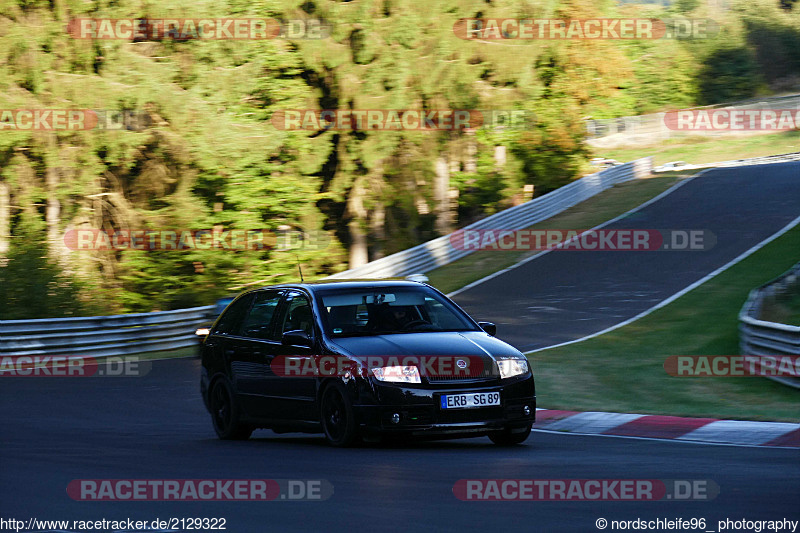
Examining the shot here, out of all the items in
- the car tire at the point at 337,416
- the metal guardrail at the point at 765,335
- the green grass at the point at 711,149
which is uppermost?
the car tire at the point at 337,416

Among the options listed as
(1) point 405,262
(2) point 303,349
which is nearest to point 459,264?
(1) point 405,262

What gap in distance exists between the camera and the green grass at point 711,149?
62.2m

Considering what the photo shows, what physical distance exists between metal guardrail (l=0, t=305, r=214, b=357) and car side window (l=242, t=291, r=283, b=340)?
1124cm

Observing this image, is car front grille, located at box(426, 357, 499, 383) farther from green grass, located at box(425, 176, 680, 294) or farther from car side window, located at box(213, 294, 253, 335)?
green grass, located at box(425, 176, 680, 294)

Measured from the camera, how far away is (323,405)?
34.4ft

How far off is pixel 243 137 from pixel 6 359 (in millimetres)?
14746

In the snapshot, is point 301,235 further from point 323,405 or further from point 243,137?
point 323,405

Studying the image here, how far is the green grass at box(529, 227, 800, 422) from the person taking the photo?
14.1 m

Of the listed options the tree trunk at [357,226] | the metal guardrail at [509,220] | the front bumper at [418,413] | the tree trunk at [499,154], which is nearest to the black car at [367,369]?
the front bumper at [418,413]

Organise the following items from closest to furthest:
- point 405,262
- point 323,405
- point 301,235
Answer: point 323,405, point 405,262, point 301,235

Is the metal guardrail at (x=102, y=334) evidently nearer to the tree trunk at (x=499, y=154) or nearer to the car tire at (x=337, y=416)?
the car tire at (x=337, y=416)

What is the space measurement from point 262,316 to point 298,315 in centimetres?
65

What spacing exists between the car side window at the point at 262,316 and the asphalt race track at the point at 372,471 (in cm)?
105

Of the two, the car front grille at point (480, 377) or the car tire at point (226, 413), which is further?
the car tire at point (226, 413)
